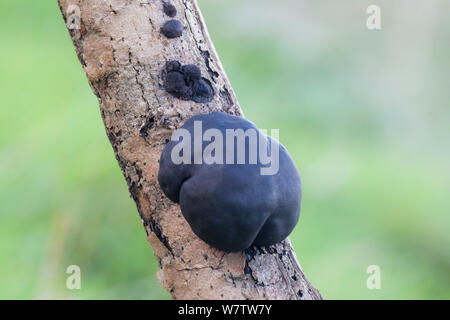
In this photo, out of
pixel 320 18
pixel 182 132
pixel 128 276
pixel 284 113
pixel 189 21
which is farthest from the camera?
pixel 320 18

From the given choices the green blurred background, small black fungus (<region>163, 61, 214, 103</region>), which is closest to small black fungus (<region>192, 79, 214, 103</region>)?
small black fungus (<region>163, 61, 214, 103</region>)

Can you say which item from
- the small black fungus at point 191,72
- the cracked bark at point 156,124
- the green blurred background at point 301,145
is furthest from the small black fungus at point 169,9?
the green blurred background at point 301,145

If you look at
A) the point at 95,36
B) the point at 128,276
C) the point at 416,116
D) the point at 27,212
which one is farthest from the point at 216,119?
the point at 416,116

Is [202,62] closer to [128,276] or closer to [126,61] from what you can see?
[126,61]

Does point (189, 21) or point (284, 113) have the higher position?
point (189, 21)

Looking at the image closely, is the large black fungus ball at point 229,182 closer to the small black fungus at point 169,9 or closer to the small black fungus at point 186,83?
the small black fungus at point 186,83

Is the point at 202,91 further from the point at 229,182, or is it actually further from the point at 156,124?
the point at 229,182
